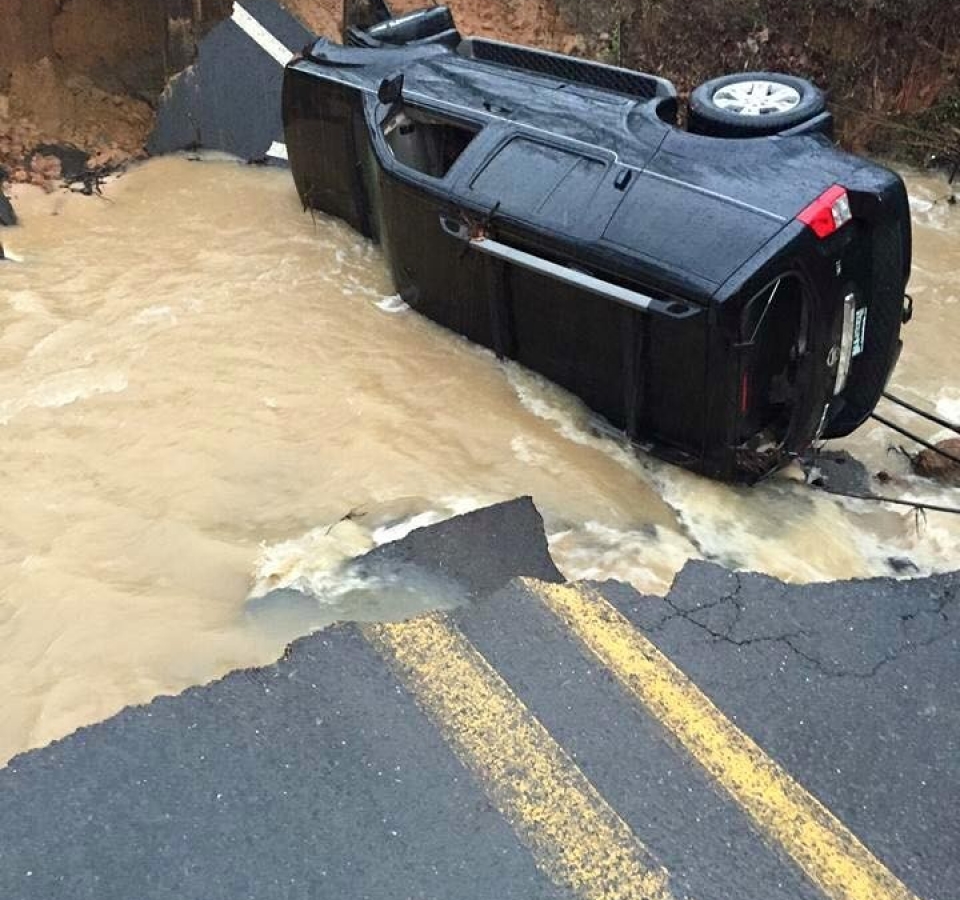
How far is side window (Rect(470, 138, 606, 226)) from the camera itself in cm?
494

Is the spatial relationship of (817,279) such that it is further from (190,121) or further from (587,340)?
(190,121)

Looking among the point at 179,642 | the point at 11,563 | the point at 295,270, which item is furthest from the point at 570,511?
the point at 295,270

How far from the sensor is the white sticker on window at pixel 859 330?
476cm

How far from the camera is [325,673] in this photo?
3781 mm

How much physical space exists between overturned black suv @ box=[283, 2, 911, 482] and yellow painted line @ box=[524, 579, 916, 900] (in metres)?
1.29

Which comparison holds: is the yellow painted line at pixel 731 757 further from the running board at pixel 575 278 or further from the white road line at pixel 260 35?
the white road line at pixel 260 35

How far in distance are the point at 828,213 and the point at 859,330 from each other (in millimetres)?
683

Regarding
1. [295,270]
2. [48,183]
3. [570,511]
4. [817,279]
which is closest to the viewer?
[817,279]

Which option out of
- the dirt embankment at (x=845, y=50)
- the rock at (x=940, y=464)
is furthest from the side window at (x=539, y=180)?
the dirt embankment at (x=845, y=50)

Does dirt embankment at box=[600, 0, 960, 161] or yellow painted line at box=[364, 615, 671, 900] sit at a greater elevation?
dirt embankment at box=[600, 0, 960, 161]

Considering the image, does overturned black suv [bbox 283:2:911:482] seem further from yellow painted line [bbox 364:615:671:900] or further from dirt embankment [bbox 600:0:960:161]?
dirt embankment [bbox 600:0:960:161]

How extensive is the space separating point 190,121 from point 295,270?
246 centimetres

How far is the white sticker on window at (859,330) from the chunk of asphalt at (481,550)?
5.74ft

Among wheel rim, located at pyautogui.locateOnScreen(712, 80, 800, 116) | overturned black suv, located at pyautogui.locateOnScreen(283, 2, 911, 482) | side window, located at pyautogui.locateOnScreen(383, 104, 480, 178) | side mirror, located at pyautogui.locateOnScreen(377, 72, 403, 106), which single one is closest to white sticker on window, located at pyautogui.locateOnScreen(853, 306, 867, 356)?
overturned black suv, located at pyautogui.locateOnScreen(283, 2, 911, 482)
